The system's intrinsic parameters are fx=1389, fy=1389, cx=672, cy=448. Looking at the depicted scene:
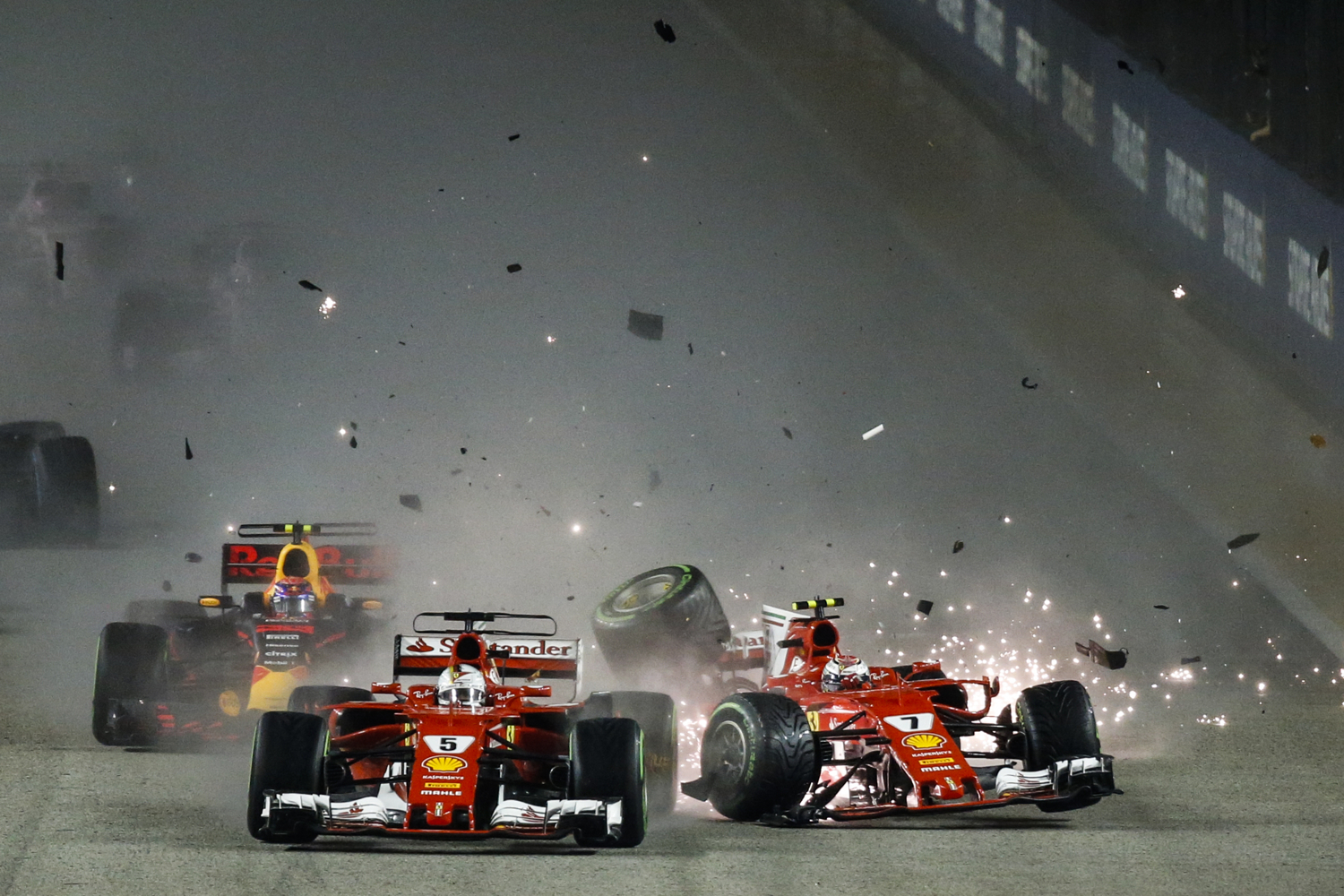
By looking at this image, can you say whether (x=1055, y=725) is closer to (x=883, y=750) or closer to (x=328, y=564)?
(x=883, y=750)

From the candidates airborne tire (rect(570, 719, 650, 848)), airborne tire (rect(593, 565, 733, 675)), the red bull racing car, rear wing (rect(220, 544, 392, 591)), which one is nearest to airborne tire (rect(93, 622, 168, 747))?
the red bull racing car

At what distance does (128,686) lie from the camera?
11938 millimetres

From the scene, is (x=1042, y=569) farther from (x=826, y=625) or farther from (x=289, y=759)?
(x=289, y=759)

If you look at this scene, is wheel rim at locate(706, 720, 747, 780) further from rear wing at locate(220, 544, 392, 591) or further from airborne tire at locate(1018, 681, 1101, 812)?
rear wing at locate(220, 544, 392, 591)

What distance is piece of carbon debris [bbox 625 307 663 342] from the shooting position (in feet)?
66.8

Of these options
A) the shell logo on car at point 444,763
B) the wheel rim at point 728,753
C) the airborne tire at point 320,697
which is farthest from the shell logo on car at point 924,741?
the airborne tire at point 320,697

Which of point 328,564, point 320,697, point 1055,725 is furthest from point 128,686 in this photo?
point 1055,725

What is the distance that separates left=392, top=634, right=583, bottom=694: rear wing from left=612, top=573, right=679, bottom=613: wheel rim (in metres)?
1.92

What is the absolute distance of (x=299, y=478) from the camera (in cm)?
2094

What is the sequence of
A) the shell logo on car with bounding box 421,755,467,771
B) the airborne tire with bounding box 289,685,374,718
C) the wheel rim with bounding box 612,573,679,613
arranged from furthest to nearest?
the wheel rim with bounding box 612,573,679,613 → the airborne tire with bounding box 289,685,374,718 → the shell logo on car with bounding box 421,755,467,771

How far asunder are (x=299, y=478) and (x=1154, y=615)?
12.8 m

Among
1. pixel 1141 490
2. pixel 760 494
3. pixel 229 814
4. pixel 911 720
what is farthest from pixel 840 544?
pixel 229 814

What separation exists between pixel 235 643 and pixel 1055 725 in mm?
7464

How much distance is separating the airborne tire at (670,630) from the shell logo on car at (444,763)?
4324mm
